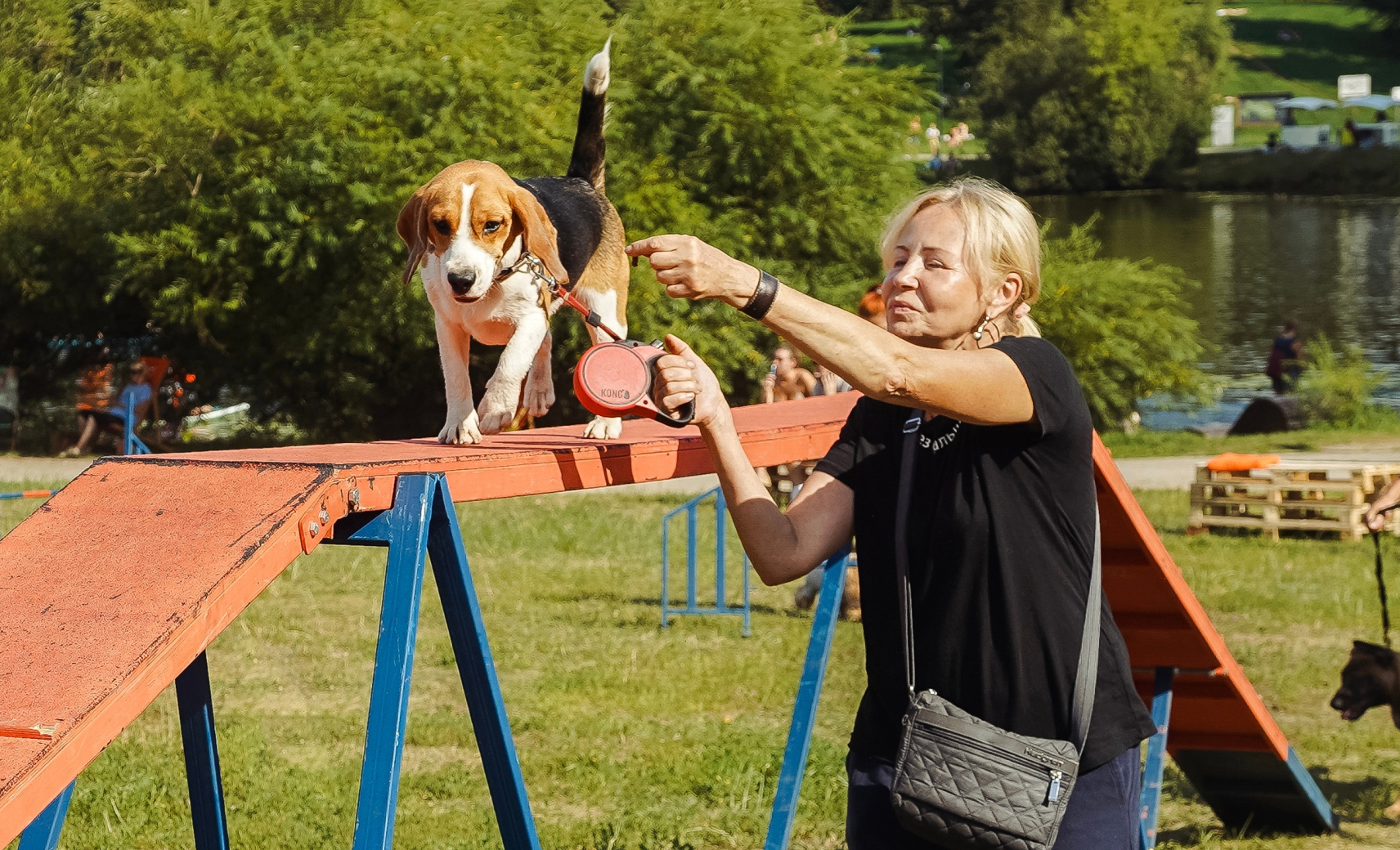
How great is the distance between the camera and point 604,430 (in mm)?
3531

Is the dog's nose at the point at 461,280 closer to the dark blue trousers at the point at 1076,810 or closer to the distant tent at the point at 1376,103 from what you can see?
the dark blue trousers at the point at 1076,810

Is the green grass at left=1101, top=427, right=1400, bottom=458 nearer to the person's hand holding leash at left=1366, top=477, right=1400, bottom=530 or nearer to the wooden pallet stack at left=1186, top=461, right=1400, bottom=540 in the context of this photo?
the wooden pallet stack at left=1186, top=461, right=1400, bottom=540

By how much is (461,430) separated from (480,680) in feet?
2.35

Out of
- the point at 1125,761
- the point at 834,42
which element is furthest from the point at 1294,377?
the point at 1125,761

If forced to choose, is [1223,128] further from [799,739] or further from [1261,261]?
[799,739]

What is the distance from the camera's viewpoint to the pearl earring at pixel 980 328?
2537 millimetres

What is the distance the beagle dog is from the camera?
10.5 ft

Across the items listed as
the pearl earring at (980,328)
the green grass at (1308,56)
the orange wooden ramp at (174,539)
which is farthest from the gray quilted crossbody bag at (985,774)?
the green grass at (1308,56)

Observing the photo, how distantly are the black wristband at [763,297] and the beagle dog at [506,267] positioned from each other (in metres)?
1.14

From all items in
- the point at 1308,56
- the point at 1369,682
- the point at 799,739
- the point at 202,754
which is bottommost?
the point at 1369,682

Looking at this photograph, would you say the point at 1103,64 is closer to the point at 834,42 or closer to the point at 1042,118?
the point at 1042,118

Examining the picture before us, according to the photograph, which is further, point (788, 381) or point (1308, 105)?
point (1308, 105)

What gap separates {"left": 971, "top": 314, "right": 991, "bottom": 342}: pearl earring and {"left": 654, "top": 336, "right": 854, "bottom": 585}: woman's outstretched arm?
14.6 inches

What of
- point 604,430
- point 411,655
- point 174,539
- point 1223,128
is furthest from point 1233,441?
point 1223,128
